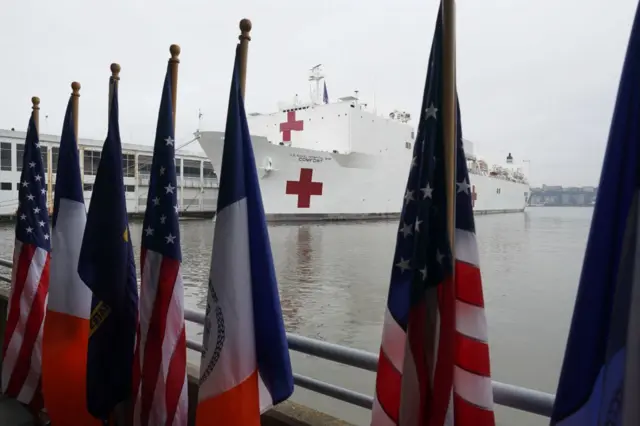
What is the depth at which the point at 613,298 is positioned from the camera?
75 cm

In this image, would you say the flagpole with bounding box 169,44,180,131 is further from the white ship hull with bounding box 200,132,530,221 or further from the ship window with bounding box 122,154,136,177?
the ship window with bounding box 122,154,136,177

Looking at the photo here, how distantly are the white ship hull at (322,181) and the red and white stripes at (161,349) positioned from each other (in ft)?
48.7

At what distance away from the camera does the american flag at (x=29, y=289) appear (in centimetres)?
186

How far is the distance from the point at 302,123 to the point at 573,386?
19.9 metres

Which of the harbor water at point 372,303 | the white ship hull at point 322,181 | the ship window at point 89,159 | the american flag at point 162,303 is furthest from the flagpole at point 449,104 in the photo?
the ship window at point 89,159

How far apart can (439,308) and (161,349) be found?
2.70 feet

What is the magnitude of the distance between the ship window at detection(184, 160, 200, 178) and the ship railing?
25.1m

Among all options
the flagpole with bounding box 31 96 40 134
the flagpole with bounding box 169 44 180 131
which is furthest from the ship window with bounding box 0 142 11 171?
the flagpole with bounding box 169 44 180 131

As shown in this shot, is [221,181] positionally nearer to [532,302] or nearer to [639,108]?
[639,108]

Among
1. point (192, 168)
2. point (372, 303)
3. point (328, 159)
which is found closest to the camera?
point (372, 303)

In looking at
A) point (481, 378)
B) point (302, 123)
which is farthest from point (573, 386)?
point (302, 123)

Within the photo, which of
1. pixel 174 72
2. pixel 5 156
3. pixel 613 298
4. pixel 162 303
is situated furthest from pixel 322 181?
pixel 613 298

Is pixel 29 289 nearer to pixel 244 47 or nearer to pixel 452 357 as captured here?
pixel 244 47

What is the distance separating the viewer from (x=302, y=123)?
66.4 ft
